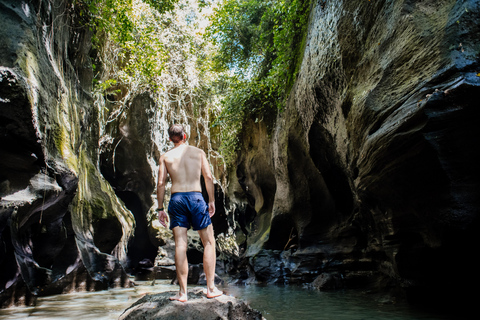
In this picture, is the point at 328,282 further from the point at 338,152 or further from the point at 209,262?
the point at 209,262

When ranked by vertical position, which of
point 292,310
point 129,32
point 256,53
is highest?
point 129,32

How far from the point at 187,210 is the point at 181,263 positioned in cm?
53

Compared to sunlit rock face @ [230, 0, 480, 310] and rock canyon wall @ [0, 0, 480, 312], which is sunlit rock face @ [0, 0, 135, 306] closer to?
rock canyon wall @ [0, 0, 480, 312]

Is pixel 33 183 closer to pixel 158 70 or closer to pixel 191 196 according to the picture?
pixel 191 196

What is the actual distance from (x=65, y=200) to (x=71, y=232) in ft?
6.25

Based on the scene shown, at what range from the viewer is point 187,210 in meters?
3.28

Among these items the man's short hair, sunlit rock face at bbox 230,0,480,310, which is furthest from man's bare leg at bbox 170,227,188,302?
sunlit rock face at bbox 230,0,480,310

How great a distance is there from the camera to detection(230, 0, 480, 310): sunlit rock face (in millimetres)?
3234

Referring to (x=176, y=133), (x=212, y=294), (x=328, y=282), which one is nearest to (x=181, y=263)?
(x=212, y=294)

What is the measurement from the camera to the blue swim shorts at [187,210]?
3.24 m

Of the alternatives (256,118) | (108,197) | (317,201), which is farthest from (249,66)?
(108,197)

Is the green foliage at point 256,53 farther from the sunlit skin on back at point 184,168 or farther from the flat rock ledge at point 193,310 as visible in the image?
A: the flat rock ledge at point 193,310

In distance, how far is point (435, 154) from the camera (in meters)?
3.43

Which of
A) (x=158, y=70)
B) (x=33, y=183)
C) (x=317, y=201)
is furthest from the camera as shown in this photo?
(x=158, y=70)
